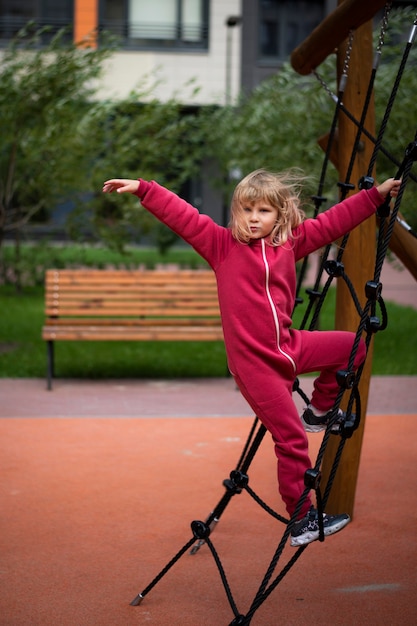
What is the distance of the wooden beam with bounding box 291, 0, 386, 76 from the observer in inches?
189

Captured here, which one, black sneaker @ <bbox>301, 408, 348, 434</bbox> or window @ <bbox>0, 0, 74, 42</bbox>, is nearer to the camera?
black sneaker @ <bbox>301, 408, 348, 434</bbox>

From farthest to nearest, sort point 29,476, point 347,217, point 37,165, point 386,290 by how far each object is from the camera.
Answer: point 386,290
point 37,165
point 29,476
point 347,217

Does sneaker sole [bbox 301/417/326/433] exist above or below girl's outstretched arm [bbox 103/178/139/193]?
below

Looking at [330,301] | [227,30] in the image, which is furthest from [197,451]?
[227,30]

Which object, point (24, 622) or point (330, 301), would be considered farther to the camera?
point (330, 301)

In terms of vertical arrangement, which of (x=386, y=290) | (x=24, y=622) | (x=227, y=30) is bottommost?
(x=386, y=290)

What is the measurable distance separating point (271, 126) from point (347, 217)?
11136mm

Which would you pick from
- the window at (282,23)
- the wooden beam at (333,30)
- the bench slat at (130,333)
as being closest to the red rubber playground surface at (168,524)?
the bench slat at (130,333)

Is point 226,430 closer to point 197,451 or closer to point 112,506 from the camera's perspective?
point 197,451

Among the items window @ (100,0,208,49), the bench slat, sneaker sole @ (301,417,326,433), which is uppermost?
window @ (100,0,208,49)

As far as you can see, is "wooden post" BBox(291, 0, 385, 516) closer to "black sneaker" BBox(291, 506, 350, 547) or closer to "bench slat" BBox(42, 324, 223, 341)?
"black sneaker" BBox(291, 506, 350, 547)

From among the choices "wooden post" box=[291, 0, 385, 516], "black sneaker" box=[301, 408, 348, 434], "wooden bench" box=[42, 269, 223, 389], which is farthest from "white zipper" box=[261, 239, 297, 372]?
"wooden bench" box=[42, 269, 223, 389]

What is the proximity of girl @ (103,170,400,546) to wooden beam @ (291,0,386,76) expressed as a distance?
1378 mm

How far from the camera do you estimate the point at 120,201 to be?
1528 centimetres
